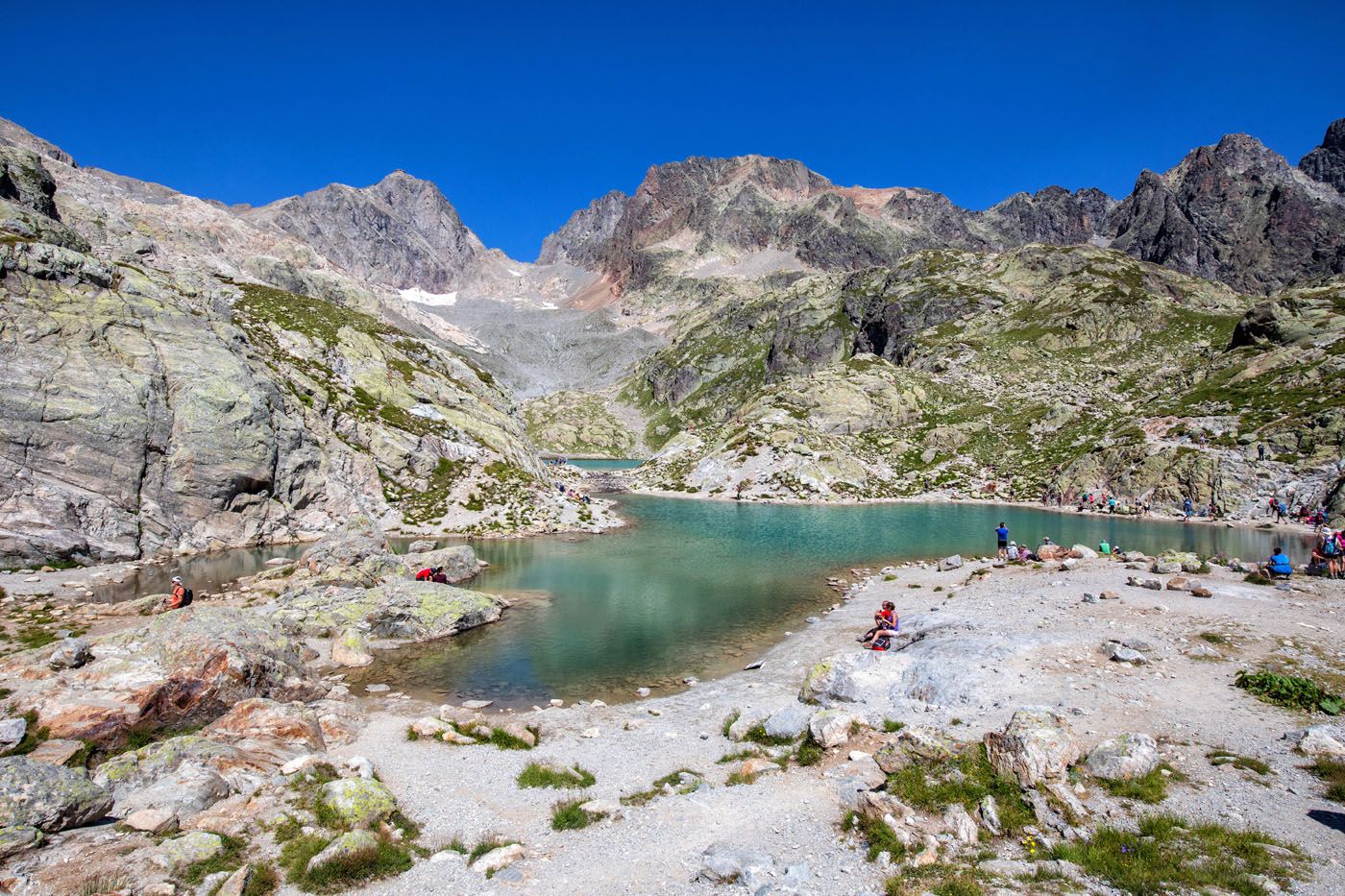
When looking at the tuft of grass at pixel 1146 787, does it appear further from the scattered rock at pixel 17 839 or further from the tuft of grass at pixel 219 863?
the scattered rock at pixel 17 839

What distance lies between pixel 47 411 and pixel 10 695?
34.4 m

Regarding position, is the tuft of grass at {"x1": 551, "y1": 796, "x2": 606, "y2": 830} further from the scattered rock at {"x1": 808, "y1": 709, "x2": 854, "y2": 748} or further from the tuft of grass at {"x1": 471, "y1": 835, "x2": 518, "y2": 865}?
the scattered rock at {"x1": 808, "y1": 709, "x2": 854, "y2": 748}

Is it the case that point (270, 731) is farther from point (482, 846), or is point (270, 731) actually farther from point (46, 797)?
point (482, 846)

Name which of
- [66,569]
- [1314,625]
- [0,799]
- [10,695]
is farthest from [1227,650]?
[66,569]

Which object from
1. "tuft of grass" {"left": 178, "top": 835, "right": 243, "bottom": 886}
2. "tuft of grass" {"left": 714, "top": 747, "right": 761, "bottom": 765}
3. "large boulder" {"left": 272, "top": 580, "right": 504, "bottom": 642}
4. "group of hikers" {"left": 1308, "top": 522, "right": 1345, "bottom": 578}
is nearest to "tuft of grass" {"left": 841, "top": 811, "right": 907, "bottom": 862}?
"tuft of grass" {"left": 714, "top": 747, "right": 761, "bottom": 765}

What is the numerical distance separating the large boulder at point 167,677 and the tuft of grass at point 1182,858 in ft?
75.2

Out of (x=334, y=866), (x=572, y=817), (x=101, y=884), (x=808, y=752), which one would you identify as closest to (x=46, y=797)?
(x=101, y=884)

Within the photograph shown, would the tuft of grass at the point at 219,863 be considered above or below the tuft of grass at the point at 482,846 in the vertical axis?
above

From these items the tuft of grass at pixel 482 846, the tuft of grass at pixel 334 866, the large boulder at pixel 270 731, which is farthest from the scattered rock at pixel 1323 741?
the large boulder at pixel 270 731

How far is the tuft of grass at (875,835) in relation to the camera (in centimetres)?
1111

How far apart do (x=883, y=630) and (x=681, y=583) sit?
690 inches

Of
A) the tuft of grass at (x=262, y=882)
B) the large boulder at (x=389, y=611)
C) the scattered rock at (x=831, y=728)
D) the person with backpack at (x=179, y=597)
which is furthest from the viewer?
the large boulder at (x=389, y=611)

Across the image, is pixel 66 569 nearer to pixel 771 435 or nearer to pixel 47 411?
pixel 47 411

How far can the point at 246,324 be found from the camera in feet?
234
